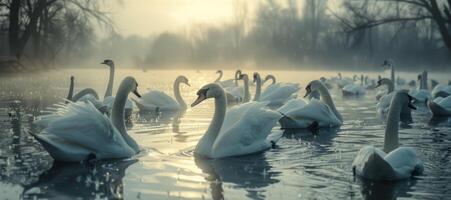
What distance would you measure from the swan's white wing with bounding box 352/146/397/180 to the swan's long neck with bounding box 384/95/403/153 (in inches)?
33.6

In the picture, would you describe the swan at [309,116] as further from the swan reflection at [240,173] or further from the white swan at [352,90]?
the white swan at [352,90]

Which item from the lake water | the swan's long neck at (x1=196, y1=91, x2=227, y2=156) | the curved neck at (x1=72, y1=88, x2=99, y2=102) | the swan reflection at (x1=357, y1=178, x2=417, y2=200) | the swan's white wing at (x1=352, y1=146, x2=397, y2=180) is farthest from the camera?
the curved neck at (x1=72, y1=88, x2=99, y2=102)

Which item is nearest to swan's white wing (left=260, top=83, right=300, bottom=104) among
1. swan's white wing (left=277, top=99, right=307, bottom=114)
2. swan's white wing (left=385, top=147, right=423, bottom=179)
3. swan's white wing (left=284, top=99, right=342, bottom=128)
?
swan's white wing (left=277, top=99, right=307, bottom=114)

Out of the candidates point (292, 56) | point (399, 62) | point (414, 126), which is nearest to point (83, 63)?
point (292, 56)

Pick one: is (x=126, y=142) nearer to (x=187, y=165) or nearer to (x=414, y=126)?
(x=187, y=165)

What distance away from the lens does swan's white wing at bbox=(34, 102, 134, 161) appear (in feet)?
24.9

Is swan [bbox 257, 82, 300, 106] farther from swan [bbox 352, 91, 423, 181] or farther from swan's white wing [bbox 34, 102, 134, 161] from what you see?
swan [bbox 352, 91, 423, 181]

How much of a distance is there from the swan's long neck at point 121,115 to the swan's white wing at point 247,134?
1191 millimetres

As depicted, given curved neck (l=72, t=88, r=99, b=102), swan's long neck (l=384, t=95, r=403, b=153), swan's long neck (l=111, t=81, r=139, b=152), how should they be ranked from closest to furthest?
swan's long neck (l=384, t=95, r=403, b=153)
swan's long neck (l=111, t=81, r=139, b=152)
curved neck (l=72, t=88, r=99, b=102)

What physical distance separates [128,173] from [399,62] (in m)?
51.2

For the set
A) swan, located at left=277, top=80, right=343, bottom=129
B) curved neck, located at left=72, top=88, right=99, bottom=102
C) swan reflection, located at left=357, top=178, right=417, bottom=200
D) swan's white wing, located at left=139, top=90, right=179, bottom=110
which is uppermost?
curved neck, located at left=72, top=88, right=99, bottom=102

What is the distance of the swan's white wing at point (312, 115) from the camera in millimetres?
11500

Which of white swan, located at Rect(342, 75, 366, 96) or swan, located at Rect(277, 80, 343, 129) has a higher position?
white swan, located at Rect(342, 75, 366, 96)

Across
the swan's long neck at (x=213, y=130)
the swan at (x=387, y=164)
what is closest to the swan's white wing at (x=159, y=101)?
the swan's long neck at (x=213, y=130)
